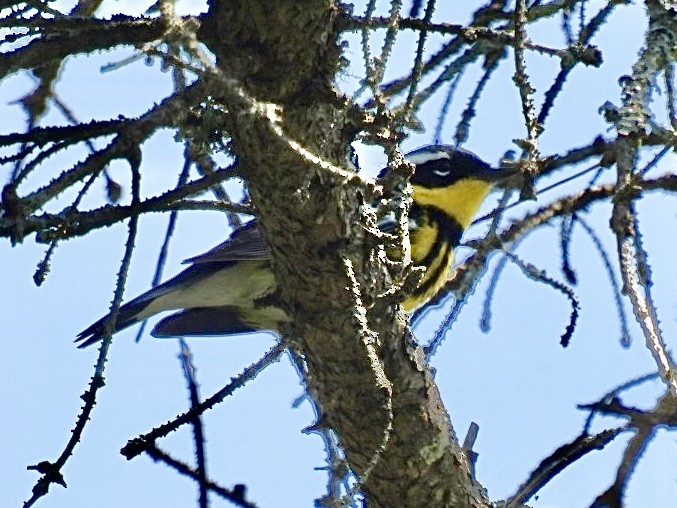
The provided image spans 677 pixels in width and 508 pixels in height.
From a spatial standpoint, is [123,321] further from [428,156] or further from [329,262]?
[329,262]

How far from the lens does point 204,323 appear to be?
4.24 metres

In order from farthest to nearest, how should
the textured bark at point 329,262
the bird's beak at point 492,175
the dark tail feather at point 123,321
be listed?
the bird's beak at point 492,175 → the dark tail feather at point 123,321 → the textured bark at point 329,262

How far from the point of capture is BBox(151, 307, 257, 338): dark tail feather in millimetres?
4160

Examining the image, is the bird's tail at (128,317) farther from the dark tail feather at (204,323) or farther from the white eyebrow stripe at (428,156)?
the white eyebrow stripe at (428,156)

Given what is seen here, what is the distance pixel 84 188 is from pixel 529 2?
4.77 feet

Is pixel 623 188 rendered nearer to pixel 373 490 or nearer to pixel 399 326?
pixel 399 326

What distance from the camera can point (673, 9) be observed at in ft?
8.26

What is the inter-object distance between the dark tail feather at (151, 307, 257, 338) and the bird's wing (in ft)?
0.61

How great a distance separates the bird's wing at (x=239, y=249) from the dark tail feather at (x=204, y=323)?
0.19 m

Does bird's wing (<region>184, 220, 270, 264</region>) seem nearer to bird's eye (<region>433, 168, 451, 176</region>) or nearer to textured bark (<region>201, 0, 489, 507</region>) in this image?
bird's eye (<region>433, 168, 451, 176</region>)

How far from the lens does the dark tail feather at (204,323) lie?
4.16 meters

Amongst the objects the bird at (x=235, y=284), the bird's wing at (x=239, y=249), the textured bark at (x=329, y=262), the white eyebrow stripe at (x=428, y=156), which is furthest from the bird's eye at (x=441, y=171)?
the textured bark at (x=329, y=262)

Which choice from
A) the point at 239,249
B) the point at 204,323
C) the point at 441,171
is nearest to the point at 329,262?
the point at 239,249

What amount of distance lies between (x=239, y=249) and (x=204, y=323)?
307 mm
